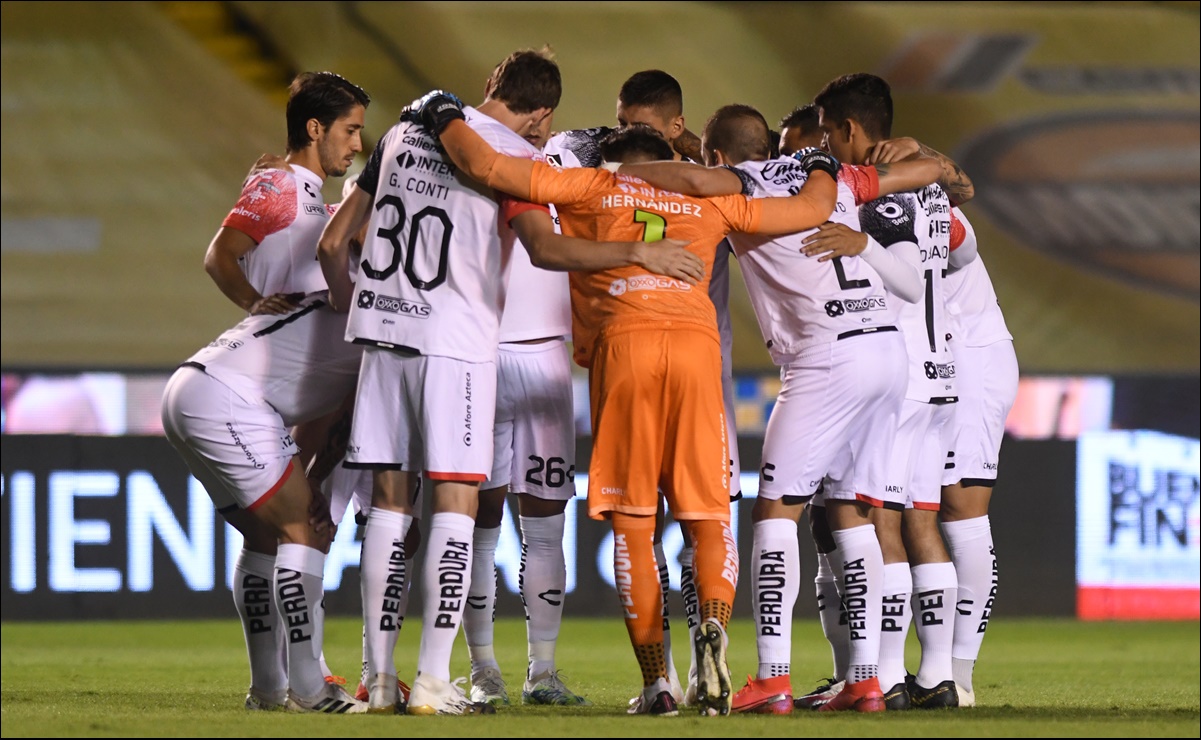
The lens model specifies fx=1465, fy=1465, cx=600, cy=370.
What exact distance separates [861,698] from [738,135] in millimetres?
1796

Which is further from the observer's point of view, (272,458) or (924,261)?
(924,261)

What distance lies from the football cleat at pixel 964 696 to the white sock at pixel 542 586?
53.0 inches

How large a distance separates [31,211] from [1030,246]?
7672mm

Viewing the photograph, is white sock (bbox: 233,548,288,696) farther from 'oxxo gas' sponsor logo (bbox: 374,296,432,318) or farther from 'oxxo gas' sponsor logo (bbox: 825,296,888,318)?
'oxxo gas' sponsor logo (bbox: 825,296,888,318)

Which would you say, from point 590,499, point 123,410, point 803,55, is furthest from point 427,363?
point 803,55

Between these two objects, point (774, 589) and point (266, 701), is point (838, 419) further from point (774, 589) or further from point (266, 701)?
point (266, 701)

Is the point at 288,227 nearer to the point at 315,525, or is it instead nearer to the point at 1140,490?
the point at 315,525

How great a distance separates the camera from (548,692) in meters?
4.79

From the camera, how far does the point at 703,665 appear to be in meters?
3.86

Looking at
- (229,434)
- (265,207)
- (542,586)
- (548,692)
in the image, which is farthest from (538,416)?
(265,207)

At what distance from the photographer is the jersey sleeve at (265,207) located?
4699mm

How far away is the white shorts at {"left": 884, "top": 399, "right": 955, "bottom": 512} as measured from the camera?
4730mm

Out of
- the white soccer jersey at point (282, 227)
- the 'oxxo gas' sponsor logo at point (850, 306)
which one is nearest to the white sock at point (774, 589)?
the 'oxxo gas' sponsor logo at point (850, 306)

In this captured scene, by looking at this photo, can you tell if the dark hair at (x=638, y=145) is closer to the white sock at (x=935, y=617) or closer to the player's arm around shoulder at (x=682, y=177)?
the player's arm around shoulder at (x=682, y=177)
